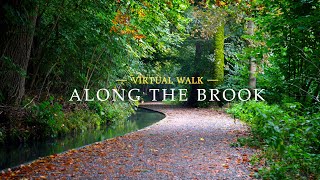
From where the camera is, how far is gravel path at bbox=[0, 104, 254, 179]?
5.06 m

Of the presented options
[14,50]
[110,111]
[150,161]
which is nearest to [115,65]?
[110,111]

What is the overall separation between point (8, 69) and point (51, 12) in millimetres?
2574

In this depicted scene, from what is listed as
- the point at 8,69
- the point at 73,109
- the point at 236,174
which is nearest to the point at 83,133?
the point at 73,109

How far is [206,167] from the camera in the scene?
5488mm

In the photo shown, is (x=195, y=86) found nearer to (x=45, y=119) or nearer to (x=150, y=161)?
(x=45, y=119)

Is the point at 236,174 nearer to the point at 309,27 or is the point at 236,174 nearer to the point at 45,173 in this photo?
the point at 45,173

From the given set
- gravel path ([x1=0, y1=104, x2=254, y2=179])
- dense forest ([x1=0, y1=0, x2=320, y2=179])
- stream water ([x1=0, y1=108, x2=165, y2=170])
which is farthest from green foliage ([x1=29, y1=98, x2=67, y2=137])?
gravel path ([x1=0, y1=104, x2=254, y2=179])

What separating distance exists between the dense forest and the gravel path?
0.59 meters

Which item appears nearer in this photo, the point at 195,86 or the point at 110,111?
the point at 110,111

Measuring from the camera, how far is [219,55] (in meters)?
20.7

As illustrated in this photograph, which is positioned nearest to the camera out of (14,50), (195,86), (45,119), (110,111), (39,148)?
(39,148)

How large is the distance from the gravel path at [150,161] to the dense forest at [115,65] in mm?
585

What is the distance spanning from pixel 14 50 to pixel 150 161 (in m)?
5.26

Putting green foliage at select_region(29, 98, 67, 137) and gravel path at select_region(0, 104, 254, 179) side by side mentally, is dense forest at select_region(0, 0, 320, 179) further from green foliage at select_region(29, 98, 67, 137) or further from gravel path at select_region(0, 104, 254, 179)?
gravel path at select_region(0, 104, 254, 179)
